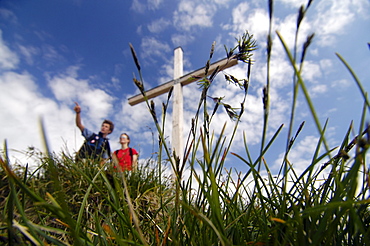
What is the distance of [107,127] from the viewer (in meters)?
3.89

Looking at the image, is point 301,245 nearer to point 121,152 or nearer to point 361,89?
point 361,89

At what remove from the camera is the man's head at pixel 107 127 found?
3.84 metres

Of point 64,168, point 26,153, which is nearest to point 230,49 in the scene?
point 64,168

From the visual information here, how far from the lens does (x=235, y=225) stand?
20.9 inches

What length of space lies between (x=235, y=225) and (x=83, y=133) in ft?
11.4

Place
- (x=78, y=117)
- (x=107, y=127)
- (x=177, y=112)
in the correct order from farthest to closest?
1. (x=177, y=112)
2. (x=107, y=127)
3. (x=78, y=117)

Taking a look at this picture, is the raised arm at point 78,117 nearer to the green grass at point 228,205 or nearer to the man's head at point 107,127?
the man's head at point 107,127

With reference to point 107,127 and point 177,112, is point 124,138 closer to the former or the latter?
point 107,127

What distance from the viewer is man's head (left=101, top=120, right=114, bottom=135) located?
3.84 metres

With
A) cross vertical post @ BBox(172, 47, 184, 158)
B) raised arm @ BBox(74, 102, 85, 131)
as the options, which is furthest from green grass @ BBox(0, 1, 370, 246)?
raised arm @ BBox(74, 102, 85, 131)

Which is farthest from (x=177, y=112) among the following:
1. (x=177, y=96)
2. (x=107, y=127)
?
(x=107, y=127)

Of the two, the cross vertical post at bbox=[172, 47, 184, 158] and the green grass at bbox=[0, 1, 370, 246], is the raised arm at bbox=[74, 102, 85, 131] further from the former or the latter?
the green grass at bbox=[0, 1, 370, 246]

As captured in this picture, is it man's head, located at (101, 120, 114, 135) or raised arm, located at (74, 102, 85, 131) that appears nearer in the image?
raised arm, located at (74, 102, 85, 131)

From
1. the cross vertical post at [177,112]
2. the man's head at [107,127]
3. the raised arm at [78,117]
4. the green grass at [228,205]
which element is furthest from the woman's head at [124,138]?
the green grass at [228,205]
